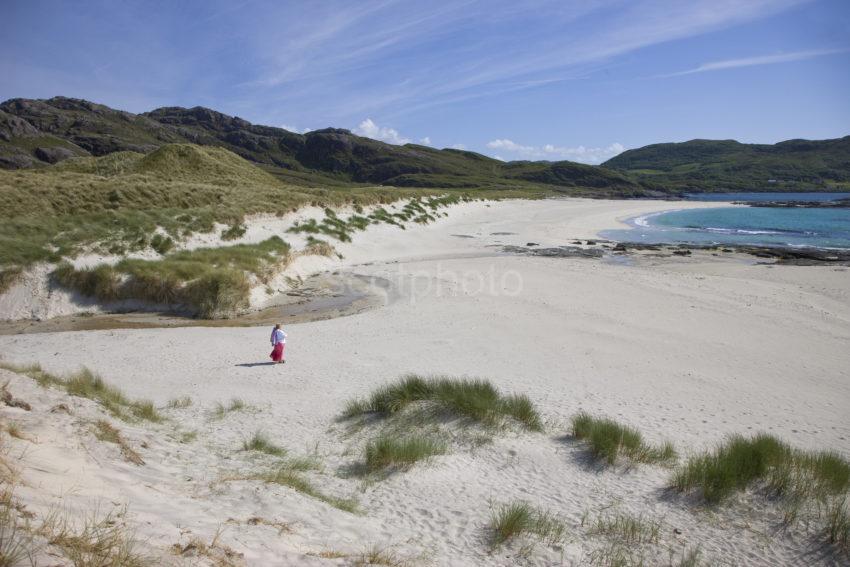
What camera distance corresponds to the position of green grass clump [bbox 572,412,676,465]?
653 cm

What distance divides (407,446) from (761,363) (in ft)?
30.7

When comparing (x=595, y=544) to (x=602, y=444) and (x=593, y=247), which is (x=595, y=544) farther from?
(x=593, y=247)

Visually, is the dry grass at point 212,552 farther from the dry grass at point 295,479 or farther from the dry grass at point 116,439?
the dry grass at point 116,439

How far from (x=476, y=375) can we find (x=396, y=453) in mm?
3996

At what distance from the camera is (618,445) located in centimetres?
668

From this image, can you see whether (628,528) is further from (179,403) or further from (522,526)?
(179,403)

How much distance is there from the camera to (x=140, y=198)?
24172mm

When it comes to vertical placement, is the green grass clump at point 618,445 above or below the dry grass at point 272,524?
below

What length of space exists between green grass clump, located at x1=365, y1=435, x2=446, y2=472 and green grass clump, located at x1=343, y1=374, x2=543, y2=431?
1138 mm

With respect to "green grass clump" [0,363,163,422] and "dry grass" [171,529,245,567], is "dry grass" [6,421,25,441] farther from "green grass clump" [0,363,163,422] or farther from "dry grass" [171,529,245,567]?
"dry grass" [171,529,245,567]

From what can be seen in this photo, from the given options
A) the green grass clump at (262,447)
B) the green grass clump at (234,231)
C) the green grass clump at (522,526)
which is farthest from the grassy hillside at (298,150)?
the green grass clump at (522,526)

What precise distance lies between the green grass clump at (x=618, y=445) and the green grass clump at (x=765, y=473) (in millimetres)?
478

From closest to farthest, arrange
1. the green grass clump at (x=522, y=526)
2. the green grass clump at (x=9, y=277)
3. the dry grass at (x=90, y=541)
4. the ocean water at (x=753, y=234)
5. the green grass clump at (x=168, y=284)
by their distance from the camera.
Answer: the dry grass at (x=90, y=541), the green grass clump at (x=522, y=526), the green grass clump at (x=9, y=277), the green grass clump at (x=168, y=284), the ocean water at (x=753, y=234)

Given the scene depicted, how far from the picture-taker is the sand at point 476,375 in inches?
181
